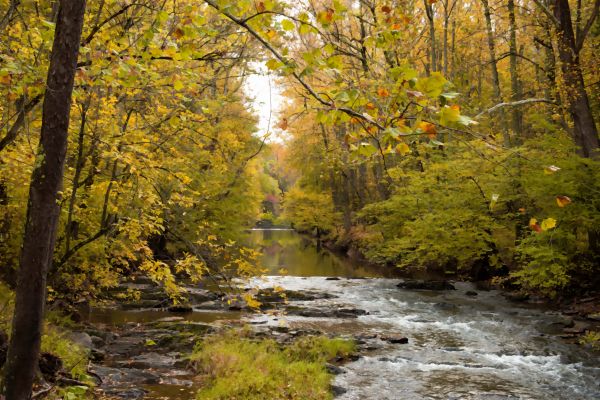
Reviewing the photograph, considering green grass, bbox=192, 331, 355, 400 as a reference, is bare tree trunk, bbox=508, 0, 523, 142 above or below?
above

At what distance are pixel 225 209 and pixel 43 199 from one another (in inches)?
889

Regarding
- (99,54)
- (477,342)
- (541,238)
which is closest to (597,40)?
(541,238)

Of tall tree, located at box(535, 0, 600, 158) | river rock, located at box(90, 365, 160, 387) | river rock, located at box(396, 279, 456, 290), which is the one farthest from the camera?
river rock, located at box(396, 279, 456, 290)

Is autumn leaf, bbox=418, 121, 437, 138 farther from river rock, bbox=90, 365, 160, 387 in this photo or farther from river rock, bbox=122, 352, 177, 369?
river rock, bbox=122, 352, 177, 369

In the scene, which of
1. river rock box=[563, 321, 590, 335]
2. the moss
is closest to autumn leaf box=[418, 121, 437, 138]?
the moss

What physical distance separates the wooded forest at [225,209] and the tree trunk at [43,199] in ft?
0.05

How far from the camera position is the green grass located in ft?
27.1

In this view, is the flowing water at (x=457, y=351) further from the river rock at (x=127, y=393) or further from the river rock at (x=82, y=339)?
the river rock at (x=82, y=339)

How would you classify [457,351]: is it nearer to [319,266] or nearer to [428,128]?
[428,128]

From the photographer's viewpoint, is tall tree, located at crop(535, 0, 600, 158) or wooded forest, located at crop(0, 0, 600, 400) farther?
tall tree, located at crop(535, 0, 600, 158)

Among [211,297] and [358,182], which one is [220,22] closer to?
[211,297]

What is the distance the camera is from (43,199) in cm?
372

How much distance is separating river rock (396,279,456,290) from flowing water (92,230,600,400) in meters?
0.55

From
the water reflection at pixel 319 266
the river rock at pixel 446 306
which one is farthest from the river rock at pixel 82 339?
the water reflection at pixel 319 266
